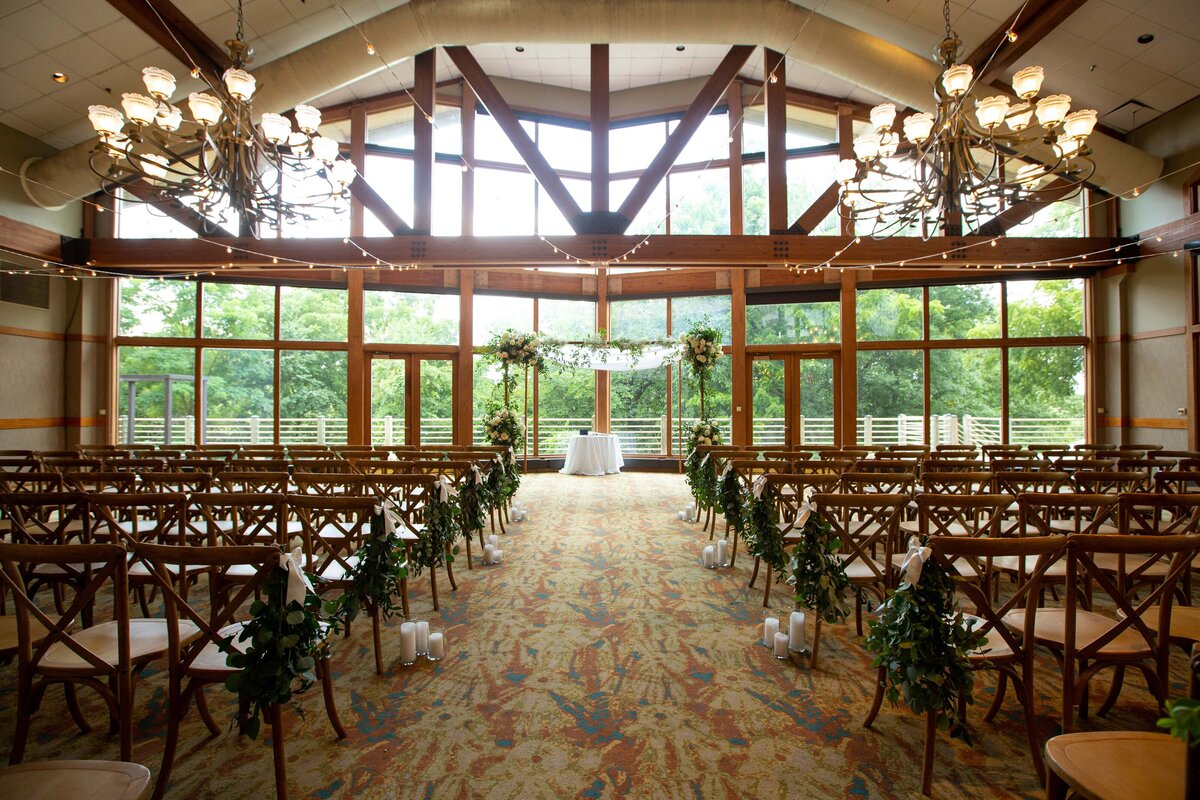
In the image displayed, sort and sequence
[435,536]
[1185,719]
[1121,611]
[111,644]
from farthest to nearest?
1. [435,536]
2. [111,644]
3. [1121,611]
4. [1185,719]

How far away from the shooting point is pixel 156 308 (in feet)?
29.8

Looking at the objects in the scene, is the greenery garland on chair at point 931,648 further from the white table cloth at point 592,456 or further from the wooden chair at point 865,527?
the white table cloth at point 592,456

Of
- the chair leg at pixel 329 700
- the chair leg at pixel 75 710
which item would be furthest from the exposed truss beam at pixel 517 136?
the chair leg at pixel 75 710

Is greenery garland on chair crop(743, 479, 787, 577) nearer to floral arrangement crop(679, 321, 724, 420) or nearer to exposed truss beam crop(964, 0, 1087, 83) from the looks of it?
exposed truss beam crop(964, 0, 1087, 83)

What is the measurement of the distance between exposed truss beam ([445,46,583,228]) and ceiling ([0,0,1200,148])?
4.29 ft

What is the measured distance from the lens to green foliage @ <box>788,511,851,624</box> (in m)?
2.65

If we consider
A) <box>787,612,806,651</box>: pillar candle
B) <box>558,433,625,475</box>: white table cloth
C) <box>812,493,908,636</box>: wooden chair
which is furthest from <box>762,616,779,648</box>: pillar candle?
<box>558,433,625,475</box>: white table cloth

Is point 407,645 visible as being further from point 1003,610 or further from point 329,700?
point 1003,610

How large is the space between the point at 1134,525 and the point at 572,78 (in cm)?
1029

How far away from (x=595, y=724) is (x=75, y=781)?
1.62 metres

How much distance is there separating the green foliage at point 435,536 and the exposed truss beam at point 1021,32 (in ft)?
20.1

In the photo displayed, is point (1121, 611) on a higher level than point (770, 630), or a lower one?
higher

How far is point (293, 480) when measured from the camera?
3.30 m

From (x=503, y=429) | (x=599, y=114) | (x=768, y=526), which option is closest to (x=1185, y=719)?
(x=768, y=526)
